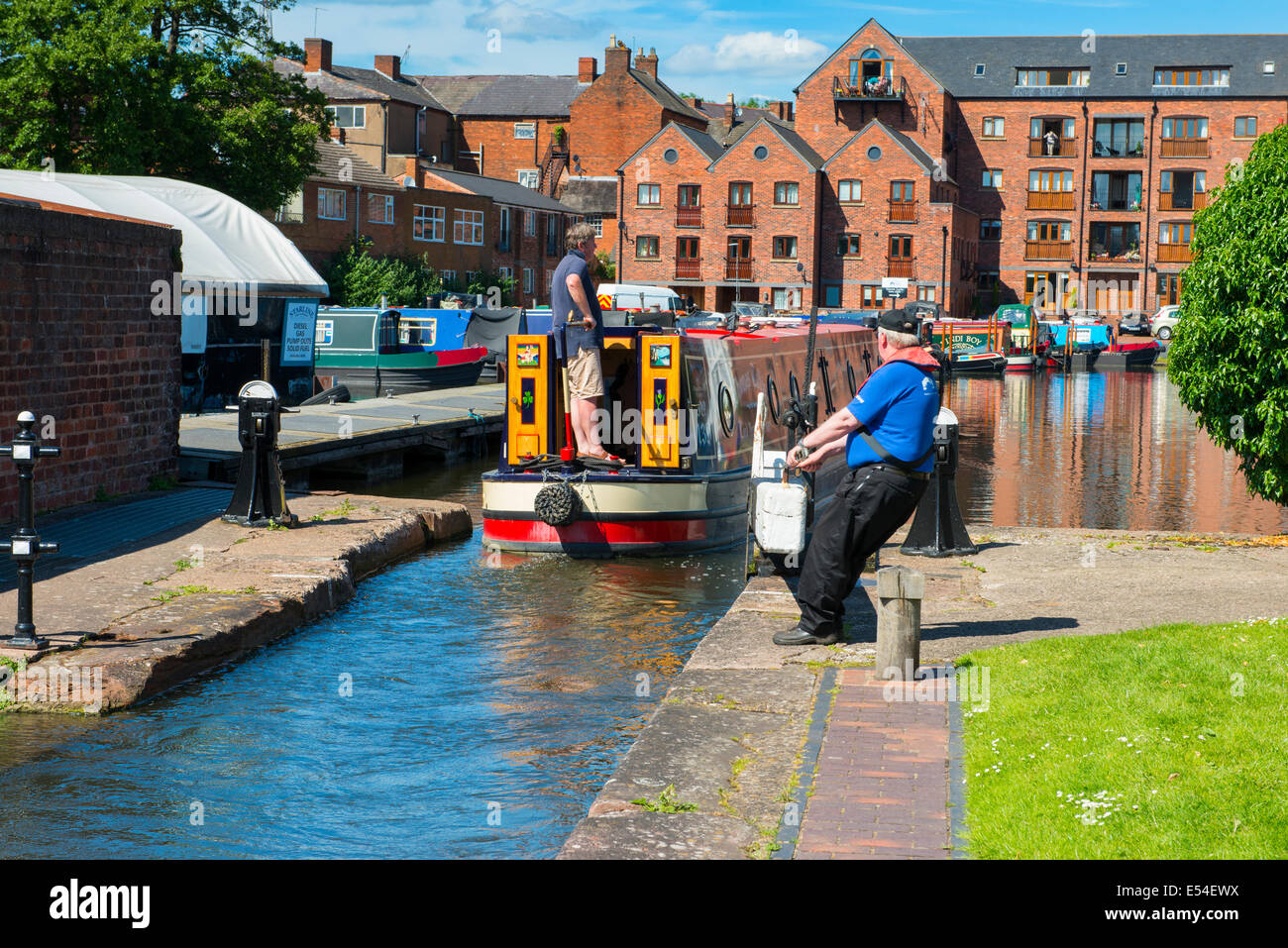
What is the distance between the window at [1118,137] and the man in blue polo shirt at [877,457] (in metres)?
72.6

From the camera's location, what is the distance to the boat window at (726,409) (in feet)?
50.1

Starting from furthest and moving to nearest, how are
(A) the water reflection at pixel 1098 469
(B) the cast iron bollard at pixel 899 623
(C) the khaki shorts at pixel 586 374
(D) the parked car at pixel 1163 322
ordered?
(D) the parked car at pixel 1163 322 < (A) the water reflection at pixel 1098 469 < (C) the khaki shorts at pixel 586 374 < (B) the cast iron bollard at pixel 899 623

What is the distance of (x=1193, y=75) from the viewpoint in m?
74.6

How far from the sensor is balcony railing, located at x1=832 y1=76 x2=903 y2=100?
2938 inches

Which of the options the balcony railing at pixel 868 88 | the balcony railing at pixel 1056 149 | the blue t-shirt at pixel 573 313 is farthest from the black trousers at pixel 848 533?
the balcony railing at pixel 1056 149

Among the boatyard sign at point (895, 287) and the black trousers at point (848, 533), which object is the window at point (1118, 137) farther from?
the black trousers at point (848, 533)

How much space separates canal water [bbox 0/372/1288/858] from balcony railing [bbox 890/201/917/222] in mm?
59704

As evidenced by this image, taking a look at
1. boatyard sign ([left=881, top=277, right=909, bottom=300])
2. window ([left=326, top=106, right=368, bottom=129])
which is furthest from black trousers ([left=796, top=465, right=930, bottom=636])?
window ([left=326, top=106, right=368, bottom=129])

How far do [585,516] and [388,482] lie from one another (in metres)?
8.37

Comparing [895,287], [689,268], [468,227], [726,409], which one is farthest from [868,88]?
[726,409]

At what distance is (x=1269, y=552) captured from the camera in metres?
11.9

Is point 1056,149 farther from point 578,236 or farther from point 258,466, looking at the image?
point 258,466

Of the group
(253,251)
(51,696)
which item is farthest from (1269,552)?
(253,251)

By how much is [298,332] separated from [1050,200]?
57750 millimetres
